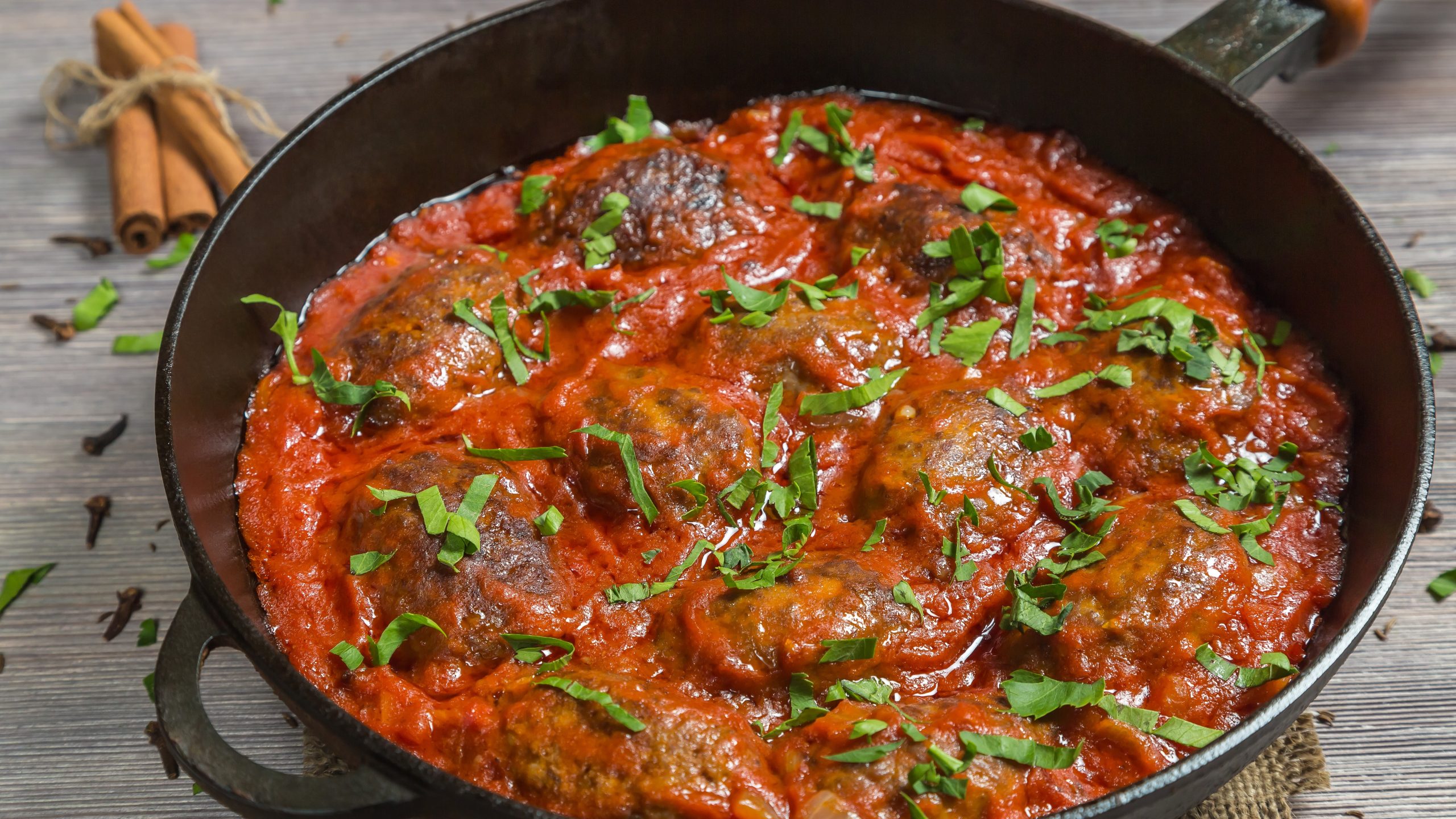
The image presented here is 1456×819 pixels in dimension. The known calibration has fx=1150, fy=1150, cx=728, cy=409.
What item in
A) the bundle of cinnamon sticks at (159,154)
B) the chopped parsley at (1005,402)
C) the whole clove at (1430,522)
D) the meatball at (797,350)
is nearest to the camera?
the chopped parsley at (1005,402)

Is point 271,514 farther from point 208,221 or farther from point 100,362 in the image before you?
point 208,221

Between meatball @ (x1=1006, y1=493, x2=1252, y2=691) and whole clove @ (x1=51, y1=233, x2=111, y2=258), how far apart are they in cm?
406

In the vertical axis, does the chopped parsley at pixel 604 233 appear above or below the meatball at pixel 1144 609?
above

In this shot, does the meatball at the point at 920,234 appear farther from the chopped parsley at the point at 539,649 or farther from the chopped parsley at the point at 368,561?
the chopped parsley at the point at 368,561

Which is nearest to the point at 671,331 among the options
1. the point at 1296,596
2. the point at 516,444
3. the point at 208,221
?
the point at 516,444

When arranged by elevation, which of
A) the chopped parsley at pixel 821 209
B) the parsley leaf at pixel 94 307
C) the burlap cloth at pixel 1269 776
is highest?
the chopped parsley at pixel 821 209

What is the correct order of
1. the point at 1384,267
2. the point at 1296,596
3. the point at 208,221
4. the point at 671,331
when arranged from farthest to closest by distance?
the point at 208,221 → the point at 671,331 → the point at 1384,267 → the point at 1296,596

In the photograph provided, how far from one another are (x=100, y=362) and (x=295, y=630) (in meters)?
2.12

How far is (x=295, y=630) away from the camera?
3125 mm

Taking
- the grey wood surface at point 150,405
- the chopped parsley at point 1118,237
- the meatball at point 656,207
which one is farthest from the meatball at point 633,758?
the chopped parsley at point 1118,237

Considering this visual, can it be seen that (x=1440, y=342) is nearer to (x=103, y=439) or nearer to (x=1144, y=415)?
(x=1144, y=415)

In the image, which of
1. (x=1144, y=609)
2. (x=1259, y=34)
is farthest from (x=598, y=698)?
(x=1259, y=34)

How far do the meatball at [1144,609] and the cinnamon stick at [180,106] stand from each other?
145 inches

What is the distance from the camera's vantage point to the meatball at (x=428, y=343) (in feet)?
11.5
